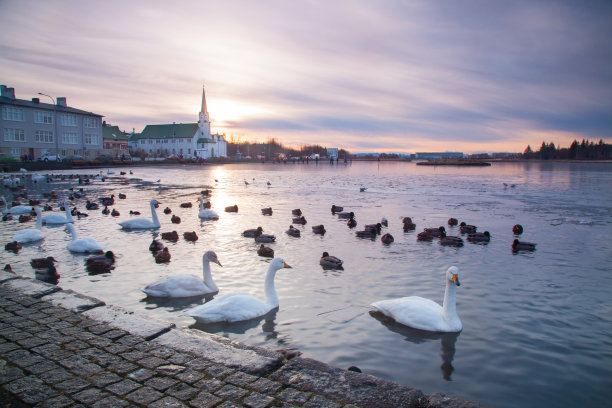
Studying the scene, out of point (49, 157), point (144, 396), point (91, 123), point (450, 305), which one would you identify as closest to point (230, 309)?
point (144, 396)

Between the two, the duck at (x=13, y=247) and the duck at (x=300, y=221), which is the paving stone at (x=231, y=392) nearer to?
the duck at (x=13, y=247)

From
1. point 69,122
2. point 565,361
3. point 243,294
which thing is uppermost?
point 69,122

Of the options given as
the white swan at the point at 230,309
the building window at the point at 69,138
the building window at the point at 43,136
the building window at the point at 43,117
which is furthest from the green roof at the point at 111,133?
the white swan at the point at 230,309

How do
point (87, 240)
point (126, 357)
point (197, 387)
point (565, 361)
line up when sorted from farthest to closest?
point (87, 240) < point (565, 361) < point (126, 357) < point (197, 387)

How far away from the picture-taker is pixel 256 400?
3.74 meters

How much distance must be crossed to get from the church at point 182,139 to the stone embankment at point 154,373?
13818cm

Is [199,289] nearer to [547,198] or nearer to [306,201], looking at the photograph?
[306,201]

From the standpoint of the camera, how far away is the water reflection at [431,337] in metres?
5.91

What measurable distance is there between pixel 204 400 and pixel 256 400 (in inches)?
19.7

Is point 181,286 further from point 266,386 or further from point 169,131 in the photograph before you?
point 169,131

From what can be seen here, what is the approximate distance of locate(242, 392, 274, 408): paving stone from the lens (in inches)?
144

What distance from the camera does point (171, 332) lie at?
17.0ft

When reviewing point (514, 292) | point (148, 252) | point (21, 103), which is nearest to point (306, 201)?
point (148, 252)

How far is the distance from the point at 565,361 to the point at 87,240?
12.0 meters
